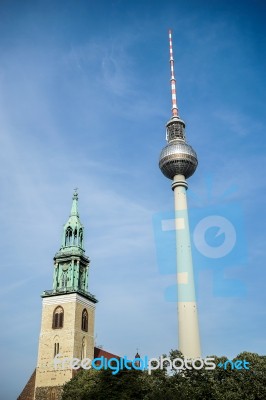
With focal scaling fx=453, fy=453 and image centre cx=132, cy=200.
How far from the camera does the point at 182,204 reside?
303ft

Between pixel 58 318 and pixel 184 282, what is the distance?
82.8 ft

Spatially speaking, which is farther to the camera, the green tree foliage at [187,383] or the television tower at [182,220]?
the television tower at [182,220]

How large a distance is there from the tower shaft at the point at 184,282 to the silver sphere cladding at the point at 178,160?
1.80 meters

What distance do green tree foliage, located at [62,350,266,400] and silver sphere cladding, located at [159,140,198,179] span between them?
49626 millimetres

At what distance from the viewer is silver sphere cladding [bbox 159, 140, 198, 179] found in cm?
9588

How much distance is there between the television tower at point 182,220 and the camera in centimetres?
7981

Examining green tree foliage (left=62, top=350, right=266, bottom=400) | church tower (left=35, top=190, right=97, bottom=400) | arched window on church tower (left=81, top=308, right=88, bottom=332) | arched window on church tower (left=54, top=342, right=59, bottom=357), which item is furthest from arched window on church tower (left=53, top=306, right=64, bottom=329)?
green tree foliage (left=62, top=350, right=266, bottom=400)

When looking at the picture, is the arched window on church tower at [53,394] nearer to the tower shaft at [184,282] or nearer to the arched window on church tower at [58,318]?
the arched window on church tower at [58,318]

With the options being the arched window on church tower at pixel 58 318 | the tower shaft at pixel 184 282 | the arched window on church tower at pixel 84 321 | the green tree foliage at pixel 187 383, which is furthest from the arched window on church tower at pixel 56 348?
the tower shaft at pixel 184 282

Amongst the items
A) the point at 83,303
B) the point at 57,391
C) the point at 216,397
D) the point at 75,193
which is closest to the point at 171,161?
the point at 75,193

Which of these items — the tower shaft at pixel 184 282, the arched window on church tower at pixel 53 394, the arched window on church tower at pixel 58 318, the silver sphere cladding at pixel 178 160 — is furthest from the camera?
the silver sphere cladding at pixel 178 160

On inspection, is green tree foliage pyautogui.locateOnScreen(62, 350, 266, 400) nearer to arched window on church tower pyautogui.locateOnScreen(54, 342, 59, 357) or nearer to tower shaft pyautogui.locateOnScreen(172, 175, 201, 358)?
arched window on church tower pyautogui.locateOnScreen(54, 342, 59, 357)

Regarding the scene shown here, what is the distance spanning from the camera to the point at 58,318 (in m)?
73.2

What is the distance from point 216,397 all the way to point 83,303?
33291mm
